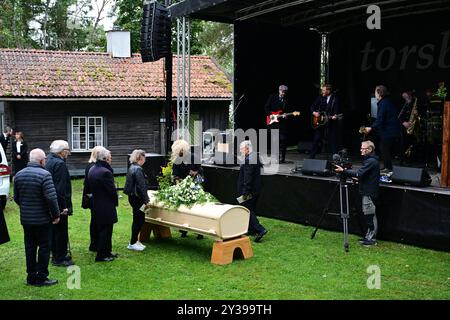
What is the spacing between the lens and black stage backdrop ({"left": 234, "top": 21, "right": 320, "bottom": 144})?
43.5 ft

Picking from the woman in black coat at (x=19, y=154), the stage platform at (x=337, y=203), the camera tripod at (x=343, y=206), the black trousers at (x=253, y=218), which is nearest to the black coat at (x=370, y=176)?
the camera tripod at (x=343, y=206)

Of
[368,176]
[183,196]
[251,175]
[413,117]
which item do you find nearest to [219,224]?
[183,196]

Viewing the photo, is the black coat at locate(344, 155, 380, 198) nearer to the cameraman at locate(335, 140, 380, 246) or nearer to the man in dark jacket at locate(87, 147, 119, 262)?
the cameraman at locate(335, 140, 380, 246)

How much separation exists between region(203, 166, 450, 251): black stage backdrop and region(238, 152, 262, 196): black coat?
1.17m

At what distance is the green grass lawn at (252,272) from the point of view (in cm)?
627

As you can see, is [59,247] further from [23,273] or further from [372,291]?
[372,291]

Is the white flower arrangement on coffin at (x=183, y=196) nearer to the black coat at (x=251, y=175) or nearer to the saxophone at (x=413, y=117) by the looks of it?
the black coat at (x=251, y=175)

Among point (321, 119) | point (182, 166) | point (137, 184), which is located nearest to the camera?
point (137, 184)

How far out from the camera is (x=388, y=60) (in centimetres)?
1420

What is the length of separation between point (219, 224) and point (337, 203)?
9.65 feet

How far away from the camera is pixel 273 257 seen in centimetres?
789

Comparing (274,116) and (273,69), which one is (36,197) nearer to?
(274,116)

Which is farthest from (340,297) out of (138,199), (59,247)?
(59,247)
